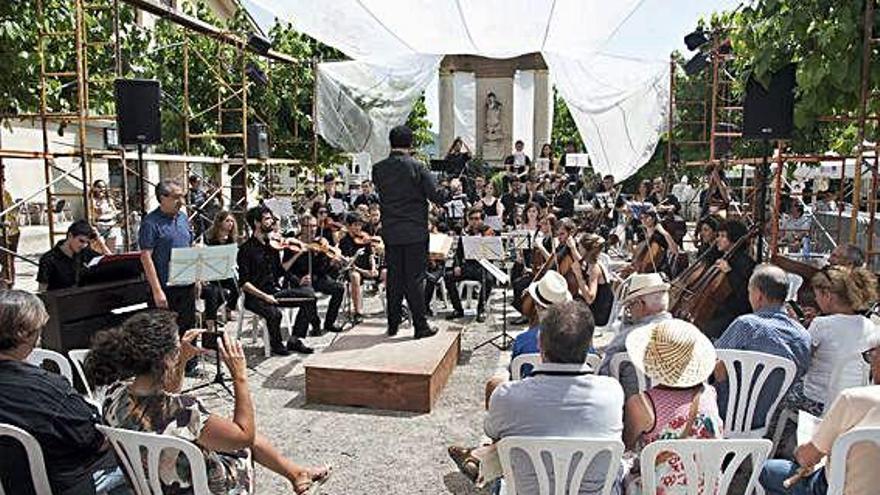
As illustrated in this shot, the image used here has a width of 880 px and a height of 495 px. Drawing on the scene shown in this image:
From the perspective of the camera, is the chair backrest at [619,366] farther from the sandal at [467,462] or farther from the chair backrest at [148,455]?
the chair backrest at [148,455]

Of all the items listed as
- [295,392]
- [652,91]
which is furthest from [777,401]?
[652,91]

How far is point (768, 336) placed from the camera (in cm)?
361

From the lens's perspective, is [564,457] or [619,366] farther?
[619,366]

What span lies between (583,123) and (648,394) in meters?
6.56

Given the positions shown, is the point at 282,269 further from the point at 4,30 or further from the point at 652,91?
the point at 652,91

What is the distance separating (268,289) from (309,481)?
12.4 ft

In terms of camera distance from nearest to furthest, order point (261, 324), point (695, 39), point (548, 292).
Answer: point (548, 292), point (261, 324), point (695, 39)

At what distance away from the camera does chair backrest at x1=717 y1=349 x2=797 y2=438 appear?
3514 mm

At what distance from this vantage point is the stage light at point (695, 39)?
38.0ft

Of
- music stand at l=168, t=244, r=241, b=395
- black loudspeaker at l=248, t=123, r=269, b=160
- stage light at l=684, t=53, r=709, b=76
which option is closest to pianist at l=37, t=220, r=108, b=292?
music stand at l=168, t=244, r=241, b=395

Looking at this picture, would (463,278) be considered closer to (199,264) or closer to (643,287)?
(199,264)

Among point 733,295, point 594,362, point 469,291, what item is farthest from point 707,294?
point 469,291

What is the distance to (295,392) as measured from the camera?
5.65 metres

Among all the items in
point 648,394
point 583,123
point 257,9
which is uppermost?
point 257,9
